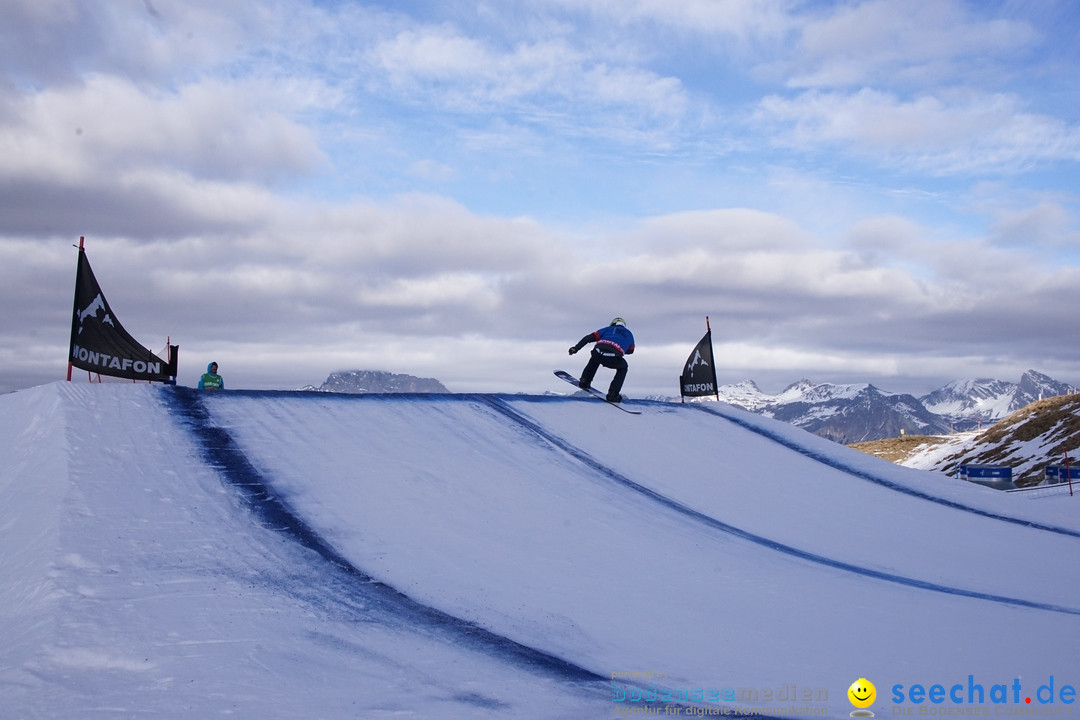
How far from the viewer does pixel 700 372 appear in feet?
58.6

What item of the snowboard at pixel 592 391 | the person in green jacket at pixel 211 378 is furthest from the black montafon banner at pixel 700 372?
the person in green jacket at pixel 211 378

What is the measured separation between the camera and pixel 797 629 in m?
6.26

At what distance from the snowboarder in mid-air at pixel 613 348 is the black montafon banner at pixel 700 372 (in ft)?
11.0

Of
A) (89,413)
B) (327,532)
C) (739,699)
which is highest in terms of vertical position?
(89,413)

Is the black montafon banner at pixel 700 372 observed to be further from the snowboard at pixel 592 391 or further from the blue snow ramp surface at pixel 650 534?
the blue snow ramp surface at pixel 650 534

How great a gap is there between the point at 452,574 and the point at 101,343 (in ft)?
24.7

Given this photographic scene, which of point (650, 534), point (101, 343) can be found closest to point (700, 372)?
point (650, 534)

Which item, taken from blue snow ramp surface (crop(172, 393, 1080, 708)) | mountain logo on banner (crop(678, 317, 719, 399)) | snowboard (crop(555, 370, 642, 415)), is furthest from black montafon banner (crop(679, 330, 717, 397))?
blue snow ramp surface (crop(172, 393, 1080, 708))

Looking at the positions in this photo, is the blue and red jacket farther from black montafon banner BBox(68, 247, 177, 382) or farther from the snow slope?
black montafon banner BBox(68, 247, 177, 382)

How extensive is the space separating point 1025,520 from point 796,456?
10.7 ft

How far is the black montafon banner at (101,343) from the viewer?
11.0 m

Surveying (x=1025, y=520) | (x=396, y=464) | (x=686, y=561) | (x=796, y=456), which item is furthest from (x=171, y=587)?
(x=1025, y=520)

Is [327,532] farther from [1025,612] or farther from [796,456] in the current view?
[796,456]

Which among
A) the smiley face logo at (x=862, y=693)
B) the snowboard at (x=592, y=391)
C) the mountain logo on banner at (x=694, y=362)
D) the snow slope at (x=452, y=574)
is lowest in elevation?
the smiley face logo at (x=862, y=693)
